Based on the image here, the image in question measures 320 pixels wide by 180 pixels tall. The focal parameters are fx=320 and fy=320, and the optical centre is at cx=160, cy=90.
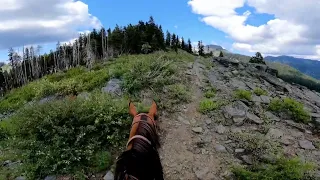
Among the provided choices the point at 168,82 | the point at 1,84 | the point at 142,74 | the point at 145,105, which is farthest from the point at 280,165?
the point at 1,84

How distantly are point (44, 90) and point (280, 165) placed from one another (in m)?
11.4

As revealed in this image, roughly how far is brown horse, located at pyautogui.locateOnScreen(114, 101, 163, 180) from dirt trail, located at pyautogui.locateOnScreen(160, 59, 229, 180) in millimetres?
4785

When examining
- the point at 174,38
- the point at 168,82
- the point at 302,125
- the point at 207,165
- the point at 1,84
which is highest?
the point at 174,38

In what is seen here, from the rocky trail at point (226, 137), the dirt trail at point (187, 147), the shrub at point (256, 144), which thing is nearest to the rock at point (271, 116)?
the rocky trail at point (226, 137)

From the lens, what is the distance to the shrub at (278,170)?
27.6ft

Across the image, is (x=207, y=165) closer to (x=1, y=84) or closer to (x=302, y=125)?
(x=302, y=125)

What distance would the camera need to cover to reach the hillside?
9.22m

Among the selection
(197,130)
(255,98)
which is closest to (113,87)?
(197,130)

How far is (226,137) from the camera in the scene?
34.1ft

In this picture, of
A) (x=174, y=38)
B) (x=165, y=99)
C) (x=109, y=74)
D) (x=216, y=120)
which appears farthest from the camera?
(x=174, y=38)

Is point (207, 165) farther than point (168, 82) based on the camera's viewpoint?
No

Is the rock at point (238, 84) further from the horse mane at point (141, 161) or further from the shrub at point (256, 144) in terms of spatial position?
the horse mane at point (141, 161)

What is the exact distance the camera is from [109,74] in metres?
15.0

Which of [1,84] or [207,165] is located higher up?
[207,165]
